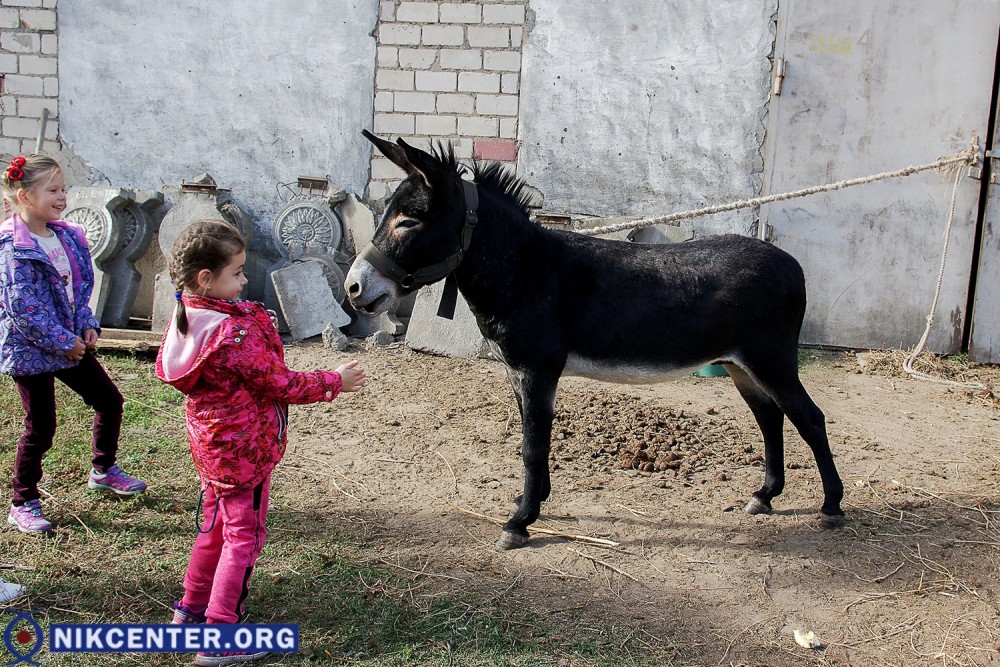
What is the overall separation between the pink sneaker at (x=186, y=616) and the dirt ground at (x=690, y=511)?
0.90 metres

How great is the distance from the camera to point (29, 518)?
11.9 feet

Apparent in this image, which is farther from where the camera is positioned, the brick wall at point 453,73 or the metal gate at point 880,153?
the brick wall at point 453,73

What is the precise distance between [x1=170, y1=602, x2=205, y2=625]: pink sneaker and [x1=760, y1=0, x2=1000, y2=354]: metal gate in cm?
604

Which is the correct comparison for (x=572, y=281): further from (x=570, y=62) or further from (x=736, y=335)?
(x=570, y=62)

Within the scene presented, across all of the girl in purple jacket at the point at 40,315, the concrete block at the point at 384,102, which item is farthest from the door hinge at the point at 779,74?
the girl in purple jacket at the point at 40,315

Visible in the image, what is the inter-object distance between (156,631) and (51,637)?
36 centimetres

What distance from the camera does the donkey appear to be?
12.0 ft

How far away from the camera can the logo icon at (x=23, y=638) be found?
8.95ft

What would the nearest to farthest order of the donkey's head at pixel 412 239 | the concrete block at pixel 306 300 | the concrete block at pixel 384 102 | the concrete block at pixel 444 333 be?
the donkey's head at pixel 412 239
the concrete block at pixel 444 333
the concrete block at pixel 306 300
the concrete block at pixel 384 102

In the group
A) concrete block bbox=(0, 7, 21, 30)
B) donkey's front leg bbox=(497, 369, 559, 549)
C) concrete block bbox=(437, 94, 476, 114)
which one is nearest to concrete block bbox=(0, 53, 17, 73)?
concrete block bbox=(0, 7, 21, 30)

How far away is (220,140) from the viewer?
772 centimetres

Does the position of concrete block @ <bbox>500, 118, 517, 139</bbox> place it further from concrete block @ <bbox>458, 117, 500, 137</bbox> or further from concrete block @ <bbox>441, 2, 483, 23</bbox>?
concrete block @ <bbox>441, 2, 483, 23</bbox>

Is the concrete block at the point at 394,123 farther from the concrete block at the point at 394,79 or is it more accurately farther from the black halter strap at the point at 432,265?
the black halter strap at the point at 432,265

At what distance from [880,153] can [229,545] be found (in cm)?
674
